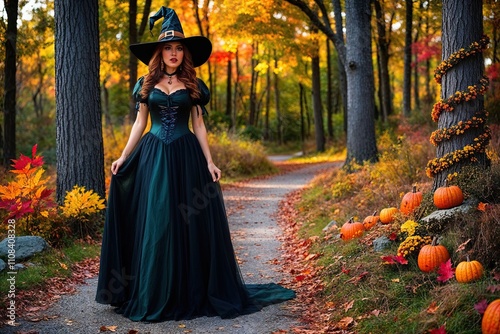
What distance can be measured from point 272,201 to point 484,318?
899 cm

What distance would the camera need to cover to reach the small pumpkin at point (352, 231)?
624 centimetres

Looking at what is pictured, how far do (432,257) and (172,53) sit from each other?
9.66ft

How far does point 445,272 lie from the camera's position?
13.8 feet

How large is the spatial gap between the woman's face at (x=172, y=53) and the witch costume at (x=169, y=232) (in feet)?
0.24

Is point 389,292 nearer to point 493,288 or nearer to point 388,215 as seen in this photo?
point 493,288

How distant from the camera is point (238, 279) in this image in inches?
196

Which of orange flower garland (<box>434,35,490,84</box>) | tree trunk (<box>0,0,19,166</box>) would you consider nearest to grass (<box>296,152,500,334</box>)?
orange flower garland (<box>434,35,490,84</box>)

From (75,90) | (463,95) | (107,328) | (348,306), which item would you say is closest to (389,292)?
(348,306)

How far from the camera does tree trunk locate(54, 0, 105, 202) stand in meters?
7.15

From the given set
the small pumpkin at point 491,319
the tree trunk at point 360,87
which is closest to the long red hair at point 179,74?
the small pumpkin at point 491,319

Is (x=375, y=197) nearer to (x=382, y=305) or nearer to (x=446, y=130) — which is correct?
(x=446, y=130)

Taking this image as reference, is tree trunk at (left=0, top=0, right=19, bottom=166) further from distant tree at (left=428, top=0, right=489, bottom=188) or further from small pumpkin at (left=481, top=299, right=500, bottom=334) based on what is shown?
small pumpkin at (left=481, top=299, right=500, bottom=334)

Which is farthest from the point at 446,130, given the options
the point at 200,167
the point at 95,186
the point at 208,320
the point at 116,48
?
the point at 116,48

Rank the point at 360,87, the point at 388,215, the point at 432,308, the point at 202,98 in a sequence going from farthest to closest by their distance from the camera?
the point at 360,87
the point at 388,215
the point at 202,98
the point at 432,308
